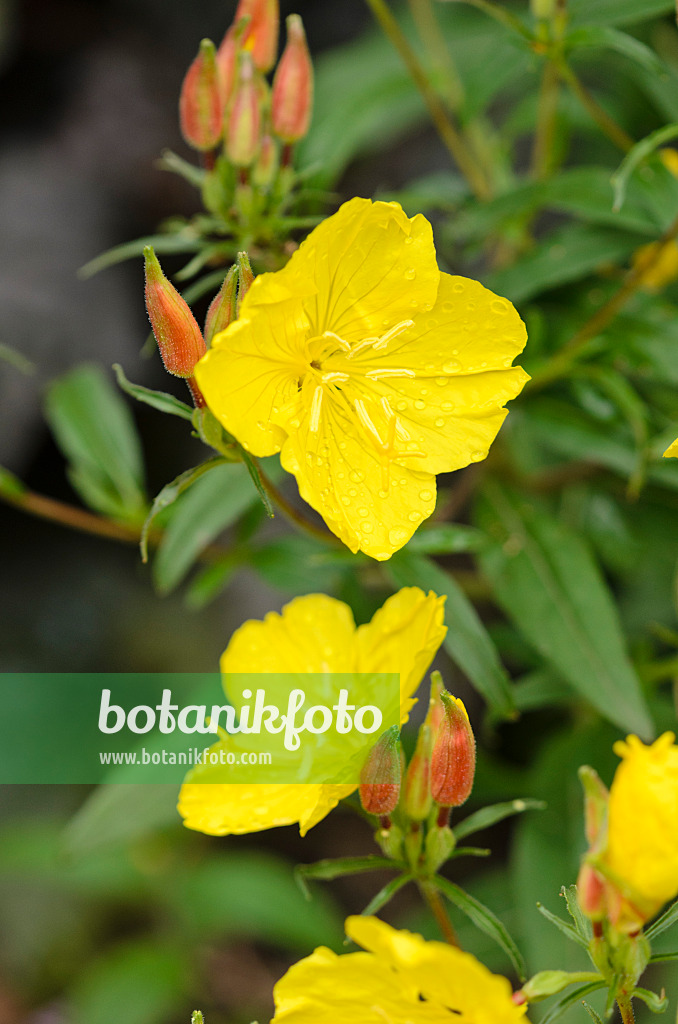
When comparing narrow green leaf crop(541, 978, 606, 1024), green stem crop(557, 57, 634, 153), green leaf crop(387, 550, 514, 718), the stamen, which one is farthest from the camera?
green stem crop(557, 57, 634, 153)

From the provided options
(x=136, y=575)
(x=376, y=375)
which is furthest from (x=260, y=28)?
(x=136, y=575)

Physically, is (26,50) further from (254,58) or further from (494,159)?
(254,58)

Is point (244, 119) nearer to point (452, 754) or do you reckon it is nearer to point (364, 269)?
point (364, 269)

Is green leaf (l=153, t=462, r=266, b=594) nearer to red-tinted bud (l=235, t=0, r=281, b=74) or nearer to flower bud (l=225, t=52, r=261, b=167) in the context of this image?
flower bud (l=225, t=52, r=261, b=167)

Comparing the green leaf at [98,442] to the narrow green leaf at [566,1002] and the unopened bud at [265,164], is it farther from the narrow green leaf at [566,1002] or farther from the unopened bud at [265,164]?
A: the narrow green leaf at [566,1002]

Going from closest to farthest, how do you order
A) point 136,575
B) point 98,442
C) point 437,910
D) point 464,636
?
point 437,910, point 464,636, point 98,442, point 136,575

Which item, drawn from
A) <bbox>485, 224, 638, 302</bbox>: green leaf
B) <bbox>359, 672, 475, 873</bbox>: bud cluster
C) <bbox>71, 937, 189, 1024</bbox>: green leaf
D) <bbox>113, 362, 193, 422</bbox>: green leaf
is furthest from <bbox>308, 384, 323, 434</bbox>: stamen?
<bbox>71, 937, 189, 1024</bbox>: green leaf
